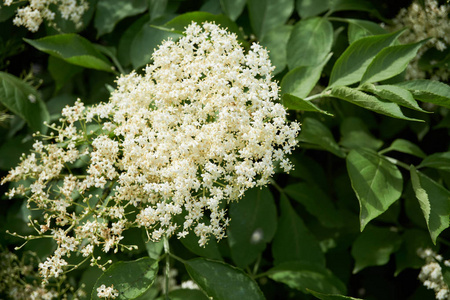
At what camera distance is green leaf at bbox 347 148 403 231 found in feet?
5.72

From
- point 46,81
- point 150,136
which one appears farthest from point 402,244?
point 46,81

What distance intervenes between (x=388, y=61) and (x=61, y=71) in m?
Answer: 1.78

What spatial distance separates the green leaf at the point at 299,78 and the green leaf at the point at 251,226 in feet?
2.04

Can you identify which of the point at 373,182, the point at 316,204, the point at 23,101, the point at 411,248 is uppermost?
the point at 23,101

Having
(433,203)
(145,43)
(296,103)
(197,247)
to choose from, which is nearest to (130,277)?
(197,247)

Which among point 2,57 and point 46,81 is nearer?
point 2,57

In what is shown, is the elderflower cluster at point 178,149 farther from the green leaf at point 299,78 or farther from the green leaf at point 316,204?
the green leaf at point 316,204

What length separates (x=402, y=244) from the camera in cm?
240

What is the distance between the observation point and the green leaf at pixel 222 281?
1777 mm

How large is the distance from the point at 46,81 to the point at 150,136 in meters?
1.43

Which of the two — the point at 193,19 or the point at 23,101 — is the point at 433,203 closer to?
the point at 193,19

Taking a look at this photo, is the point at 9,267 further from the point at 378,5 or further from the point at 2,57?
the point at 378,5

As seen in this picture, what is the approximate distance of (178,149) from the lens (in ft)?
5.36

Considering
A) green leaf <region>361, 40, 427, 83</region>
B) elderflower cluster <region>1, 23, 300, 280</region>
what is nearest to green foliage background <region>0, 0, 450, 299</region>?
green leaf <region>361, 40, 427, 83</region>
